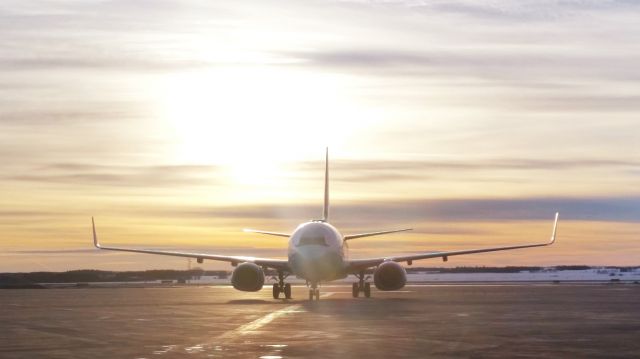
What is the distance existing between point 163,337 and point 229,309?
16.0m

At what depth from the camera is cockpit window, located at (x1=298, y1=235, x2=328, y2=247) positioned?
177 ft

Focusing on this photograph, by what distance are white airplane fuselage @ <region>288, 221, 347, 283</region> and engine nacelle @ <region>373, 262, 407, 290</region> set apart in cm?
270

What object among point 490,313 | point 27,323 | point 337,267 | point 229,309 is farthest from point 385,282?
point 27,323

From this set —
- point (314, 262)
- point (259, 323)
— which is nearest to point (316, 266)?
point (314, 262)

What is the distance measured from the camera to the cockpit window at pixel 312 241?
54.0 meters

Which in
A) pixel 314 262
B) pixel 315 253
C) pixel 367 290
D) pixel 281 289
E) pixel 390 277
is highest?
pixel 315 253

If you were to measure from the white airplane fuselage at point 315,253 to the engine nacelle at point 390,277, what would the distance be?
2698 millimetres

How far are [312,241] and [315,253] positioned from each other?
0.93 meters

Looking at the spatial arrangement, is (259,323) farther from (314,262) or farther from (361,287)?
(361,287)

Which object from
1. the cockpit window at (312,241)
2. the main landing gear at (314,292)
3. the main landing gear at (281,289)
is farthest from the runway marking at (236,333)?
the main landing gear at (281,289)

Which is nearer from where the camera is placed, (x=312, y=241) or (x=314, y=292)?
(x=314, y=292)

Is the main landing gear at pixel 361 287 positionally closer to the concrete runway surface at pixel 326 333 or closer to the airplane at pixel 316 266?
the airplane at pixel 316 266

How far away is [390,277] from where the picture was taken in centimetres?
5719

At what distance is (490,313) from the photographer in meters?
36.3
